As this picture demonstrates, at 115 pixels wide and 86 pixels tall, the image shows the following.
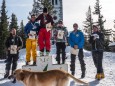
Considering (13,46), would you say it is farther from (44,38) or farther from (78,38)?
(78,38)

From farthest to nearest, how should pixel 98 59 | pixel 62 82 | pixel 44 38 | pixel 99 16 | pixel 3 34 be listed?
pixel 99 16 < pixel 3 34 < pixel 98 59 < pixel 44 38 < pixel 62 82

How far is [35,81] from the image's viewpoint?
8531 millimetres

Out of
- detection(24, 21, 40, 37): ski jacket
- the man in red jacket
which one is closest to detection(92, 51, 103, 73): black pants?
the man in red jacket

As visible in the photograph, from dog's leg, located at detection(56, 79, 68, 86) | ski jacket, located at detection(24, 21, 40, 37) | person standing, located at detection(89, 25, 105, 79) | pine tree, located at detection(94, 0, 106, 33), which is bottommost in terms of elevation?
dog's leg, located at detection(56, 79, 68, 86)

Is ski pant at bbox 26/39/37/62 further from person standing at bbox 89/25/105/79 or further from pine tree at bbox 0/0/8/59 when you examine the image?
pine tree at bbox 0/0/8/59

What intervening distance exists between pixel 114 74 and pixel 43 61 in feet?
16.3

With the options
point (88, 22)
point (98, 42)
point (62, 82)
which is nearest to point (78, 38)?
point (98, 42)

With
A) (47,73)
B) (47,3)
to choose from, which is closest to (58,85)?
(47,73)

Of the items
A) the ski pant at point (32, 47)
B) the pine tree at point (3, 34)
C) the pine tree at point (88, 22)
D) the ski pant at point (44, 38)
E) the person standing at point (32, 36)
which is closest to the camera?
the ski pant at point (44, 38)

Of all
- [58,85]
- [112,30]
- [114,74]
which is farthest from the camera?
[112,30]

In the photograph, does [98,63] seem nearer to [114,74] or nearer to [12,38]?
[114,74]

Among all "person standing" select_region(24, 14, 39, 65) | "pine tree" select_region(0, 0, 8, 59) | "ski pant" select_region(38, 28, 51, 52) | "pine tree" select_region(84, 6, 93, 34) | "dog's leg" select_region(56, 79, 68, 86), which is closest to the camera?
"dog's leg" select_region(56, 79, 68, 86)

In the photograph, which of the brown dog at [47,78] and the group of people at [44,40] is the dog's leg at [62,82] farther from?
the group of people at [44,40]

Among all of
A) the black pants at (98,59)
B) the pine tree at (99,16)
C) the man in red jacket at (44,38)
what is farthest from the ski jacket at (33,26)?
the pine tree at (99,16)
